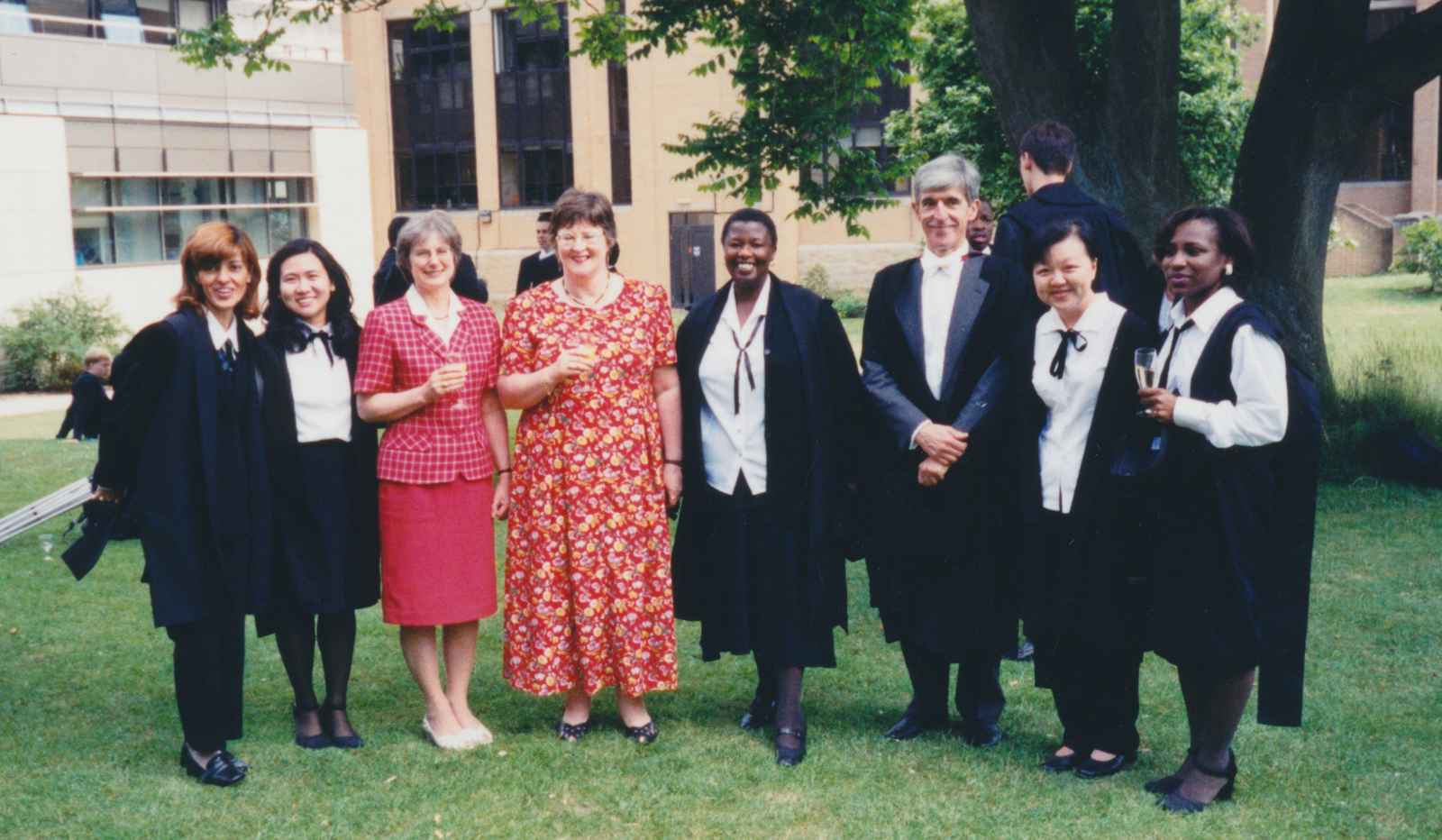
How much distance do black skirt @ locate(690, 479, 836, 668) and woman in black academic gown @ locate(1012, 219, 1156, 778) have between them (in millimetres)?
871

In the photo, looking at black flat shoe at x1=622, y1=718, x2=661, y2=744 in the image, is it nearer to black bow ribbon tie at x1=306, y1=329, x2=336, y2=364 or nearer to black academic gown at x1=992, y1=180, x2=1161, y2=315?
black bow ribbon tie at x1=306, y1=329, x2=336, y2=364

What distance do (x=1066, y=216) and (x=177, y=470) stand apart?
350 cm

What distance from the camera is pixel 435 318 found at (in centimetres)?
523

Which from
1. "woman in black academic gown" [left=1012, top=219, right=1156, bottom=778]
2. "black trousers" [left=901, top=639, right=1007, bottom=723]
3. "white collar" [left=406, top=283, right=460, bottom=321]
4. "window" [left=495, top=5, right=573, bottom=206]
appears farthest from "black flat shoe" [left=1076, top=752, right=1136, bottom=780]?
"window" [left=495, top=5, right=573, bottom=206]

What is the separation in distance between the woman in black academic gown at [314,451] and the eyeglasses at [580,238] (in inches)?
33.4

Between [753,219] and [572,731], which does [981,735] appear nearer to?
[572,731]

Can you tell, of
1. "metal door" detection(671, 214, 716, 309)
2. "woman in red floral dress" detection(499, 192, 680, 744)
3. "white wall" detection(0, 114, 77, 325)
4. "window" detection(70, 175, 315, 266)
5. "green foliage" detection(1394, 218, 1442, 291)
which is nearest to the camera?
"woman in red floral dress" detection(499, 192, 680, 744)

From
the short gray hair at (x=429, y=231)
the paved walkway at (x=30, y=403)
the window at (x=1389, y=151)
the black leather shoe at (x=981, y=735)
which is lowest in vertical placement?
the paved walkway at (x=30, y=403)

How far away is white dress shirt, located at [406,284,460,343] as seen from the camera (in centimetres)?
520

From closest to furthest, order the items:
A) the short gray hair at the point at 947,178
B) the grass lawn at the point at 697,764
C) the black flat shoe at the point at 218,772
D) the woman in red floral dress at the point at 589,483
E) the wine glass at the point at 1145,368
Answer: the wine glass at the point at 1145,368
the grass lawn at the point at 697,764
the black flat shoe at the point at 218,772
the short gray hair at the point at 947,178
the woman in red floral dress at the point at 589,483

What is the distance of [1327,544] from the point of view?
8742 mm

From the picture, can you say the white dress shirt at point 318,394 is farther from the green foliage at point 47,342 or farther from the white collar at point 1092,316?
the green foliage at point 47,342

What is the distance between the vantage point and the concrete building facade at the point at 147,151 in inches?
1071

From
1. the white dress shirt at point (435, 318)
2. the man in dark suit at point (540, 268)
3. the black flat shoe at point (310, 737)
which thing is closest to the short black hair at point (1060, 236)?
the white dress shirt at point (435, 318)
